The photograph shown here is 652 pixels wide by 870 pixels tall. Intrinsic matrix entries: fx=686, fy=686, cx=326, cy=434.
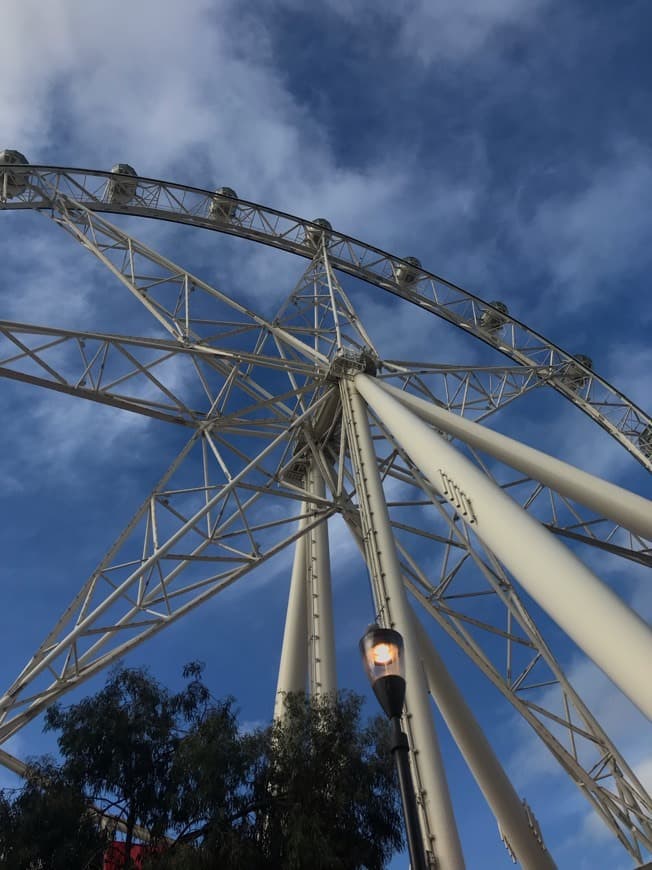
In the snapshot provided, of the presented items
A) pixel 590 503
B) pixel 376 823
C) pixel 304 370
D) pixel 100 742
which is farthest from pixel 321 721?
pixel 304 370

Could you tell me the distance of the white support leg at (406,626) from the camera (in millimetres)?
8734

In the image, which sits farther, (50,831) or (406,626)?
(406,626)

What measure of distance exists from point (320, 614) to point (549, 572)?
9.60 metres

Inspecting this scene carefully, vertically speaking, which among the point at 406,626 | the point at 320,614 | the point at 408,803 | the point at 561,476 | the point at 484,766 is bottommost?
the point at 408,803

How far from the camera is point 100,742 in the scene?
9.86m

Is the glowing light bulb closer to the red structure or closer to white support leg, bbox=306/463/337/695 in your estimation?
the red structure

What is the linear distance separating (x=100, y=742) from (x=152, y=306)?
10616mm

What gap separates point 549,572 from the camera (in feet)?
25.1

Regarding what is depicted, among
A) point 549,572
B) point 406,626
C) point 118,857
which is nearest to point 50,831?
point 118,857

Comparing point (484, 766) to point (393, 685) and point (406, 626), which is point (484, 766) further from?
point (393, 685)

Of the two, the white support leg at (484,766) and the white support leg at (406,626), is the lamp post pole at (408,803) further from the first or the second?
the white support leg at (484,766)

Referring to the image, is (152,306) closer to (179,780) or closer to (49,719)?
(49,719)

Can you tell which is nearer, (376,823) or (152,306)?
(376,823)

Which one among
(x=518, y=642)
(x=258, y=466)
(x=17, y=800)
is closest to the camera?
(x=17, y=800)
